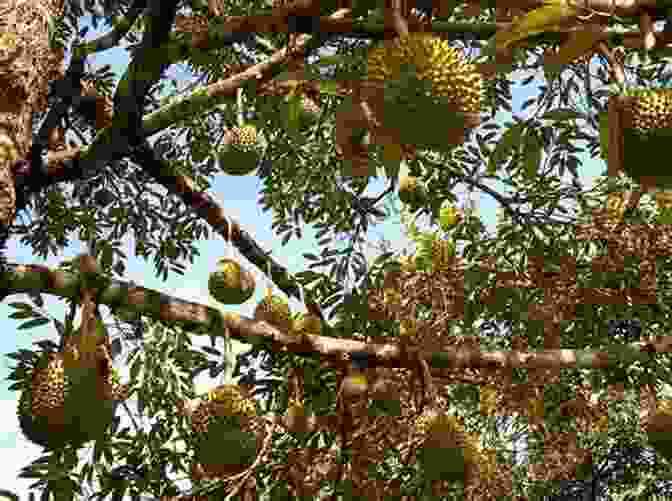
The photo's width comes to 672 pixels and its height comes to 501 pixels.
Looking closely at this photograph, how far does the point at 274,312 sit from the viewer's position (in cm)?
247

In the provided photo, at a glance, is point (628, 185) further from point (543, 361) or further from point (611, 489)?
point (611, 489)

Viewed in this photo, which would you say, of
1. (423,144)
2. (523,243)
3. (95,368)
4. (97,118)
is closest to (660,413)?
(423,144)

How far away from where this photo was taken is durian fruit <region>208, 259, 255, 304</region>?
2721 mm

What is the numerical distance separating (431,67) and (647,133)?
344 mm

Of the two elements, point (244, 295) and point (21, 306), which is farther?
point (244, 295)

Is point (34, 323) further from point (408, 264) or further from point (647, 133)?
point (408, 264)

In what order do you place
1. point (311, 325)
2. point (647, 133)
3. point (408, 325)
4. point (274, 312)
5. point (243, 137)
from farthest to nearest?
point (243, 137), point (408, 325), point (274, 312), point (311, 325), point (647, 133)

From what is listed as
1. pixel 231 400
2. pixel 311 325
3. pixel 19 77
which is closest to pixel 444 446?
pixel 231 400

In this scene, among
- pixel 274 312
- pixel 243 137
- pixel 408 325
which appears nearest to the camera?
pixel 274 312

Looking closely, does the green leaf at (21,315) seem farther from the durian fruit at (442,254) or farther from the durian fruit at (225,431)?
the durian fruit at (442,254)

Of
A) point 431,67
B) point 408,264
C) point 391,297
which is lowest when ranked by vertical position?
point 431,67

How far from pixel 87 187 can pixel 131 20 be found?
1.80 meters

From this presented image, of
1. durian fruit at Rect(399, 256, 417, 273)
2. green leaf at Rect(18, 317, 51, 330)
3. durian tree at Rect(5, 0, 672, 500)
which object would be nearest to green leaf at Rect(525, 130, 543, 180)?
durian tree at Rect(5, 0, 672, 500)

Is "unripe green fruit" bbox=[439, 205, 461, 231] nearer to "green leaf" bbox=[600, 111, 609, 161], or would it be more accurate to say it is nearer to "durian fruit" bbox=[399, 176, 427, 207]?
"durian fruit" bbox=[399, 176, 427, 207]
